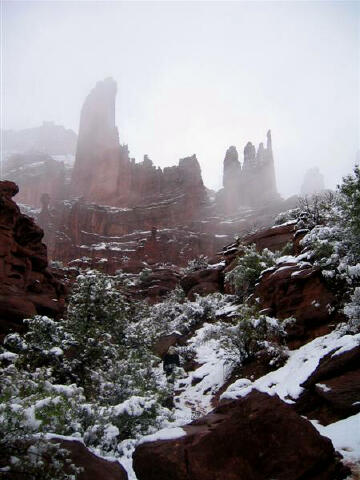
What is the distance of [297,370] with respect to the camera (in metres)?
12.3

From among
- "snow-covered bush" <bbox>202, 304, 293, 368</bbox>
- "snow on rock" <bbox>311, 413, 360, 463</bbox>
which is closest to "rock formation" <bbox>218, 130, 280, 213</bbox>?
"snow-covered bush" <bbox>202, 304, 293, 368</bbox>

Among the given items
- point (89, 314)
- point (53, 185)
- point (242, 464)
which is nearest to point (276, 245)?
point (89, 314)

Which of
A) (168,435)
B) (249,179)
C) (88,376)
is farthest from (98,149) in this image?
(168,435)

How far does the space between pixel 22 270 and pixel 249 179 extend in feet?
320

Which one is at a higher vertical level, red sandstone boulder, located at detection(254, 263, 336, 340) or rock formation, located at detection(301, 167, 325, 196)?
rock formation, located at detection(301, 167, 325, 196)

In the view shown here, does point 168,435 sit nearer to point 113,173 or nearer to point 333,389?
point 333,389

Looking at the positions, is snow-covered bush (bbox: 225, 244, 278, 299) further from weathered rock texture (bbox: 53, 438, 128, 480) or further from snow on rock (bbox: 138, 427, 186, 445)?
weathered rock texture (bbox: 53, 438, 128, 480)

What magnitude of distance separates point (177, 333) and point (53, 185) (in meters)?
113

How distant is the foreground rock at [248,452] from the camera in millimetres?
6156

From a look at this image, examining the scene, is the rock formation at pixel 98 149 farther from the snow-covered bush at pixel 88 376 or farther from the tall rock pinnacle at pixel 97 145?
the snow-covered bush at pixel 88 376

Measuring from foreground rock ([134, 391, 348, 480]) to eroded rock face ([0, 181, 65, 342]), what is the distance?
14.0 meters

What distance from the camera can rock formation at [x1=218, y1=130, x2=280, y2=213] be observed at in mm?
110250

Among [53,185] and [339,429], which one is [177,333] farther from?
[53,185]

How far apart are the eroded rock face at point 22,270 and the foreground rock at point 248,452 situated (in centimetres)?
1405
